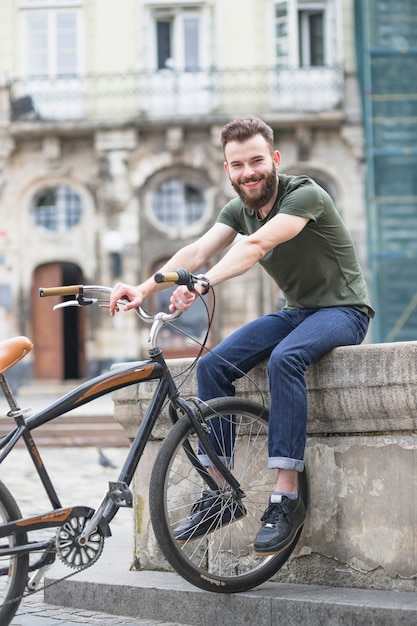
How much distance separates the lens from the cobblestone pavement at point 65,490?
4.45m

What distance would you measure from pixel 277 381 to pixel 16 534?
1.07 m

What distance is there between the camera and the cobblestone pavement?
4.45 metres

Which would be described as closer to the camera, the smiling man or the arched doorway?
the smiling man

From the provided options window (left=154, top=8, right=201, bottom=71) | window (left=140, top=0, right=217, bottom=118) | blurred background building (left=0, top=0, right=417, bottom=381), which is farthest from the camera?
window (left=154, top=8, right=201, bottom=71)

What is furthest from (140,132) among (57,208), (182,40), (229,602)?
(229,602)

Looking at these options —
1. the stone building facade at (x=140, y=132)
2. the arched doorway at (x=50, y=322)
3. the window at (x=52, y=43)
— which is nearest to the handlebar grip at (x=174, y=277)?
the stone building facade at (x=140, y=132)

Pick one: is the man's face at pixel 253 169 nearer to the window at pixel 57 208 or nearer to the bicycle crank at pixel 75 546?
the bicycle crank at pixel 75 546

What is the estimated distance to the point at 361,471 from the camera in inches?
169

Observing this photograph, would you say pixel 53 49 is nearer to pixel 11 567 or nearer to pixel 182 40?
pixel 182 40

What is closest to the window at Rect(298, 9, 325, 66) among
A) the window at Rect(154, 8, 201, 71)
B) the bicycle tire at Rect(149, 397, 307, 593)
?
the window at Rect(154, 8, 201, 71)

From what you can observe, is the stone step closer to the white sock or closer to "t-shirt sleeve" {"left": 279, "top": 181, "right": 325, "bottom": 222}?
the white sock

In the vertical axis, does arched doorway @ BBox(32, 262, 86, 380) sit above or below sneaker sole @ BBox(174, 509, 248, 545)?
above

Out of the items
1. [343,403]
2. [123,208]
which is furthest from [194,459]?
[123,208]

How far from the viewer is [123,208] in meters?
26.5
